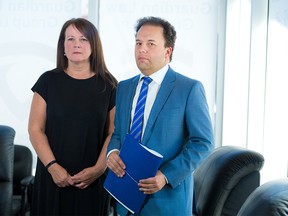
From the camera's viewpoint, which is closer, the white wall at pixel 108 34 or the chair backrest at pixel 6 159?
the chair backrest at pixel 6 159

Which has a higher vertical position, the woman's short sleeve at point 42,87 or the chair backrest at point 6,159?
the woman's short sleeve at point 42,87

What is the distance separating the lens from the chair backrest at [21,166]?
346 centimetres

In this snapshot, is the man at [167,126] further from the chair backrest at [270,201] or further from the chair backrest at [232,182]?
the chair backrest at [232,182]

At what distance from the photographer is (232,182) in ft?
7.73

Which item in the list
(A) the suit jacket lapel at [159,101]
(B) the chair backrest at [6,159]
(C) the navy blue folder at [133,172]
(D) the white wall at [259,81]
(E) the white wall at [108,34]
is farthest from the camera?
(E) the white wall at [108,34]

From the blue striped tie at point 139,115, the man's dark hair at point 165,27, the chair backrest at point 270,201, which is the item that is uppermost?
the man's dark hair at point 165,27

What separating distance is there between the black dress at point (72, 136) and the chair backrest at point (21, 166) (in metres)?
1.20

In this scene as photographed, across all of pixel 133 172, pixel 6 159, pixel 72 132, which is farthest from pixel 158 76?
pixel 6 159

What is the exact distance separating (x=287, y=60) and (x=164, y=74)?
1.09 metres

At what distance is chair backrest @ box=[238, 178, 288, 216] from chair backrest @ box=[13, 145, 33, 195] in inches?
93.9

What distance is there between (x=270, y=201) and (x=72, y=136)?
1214 mm


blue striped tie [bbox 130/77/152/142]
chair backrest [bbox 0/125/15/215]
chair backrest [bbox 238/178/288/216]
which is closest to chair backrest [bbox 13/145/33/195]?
chair backrest [bbox 0/125/15/215]

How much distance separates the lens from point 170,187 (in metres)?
1.74

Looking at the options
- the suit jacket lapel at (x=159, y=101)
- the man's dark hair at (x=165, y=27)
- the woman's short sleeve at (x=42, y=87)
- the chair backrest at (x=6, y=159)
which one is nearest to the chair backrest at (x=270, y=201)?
the suit jacket lapel at (x=159, y=101)
